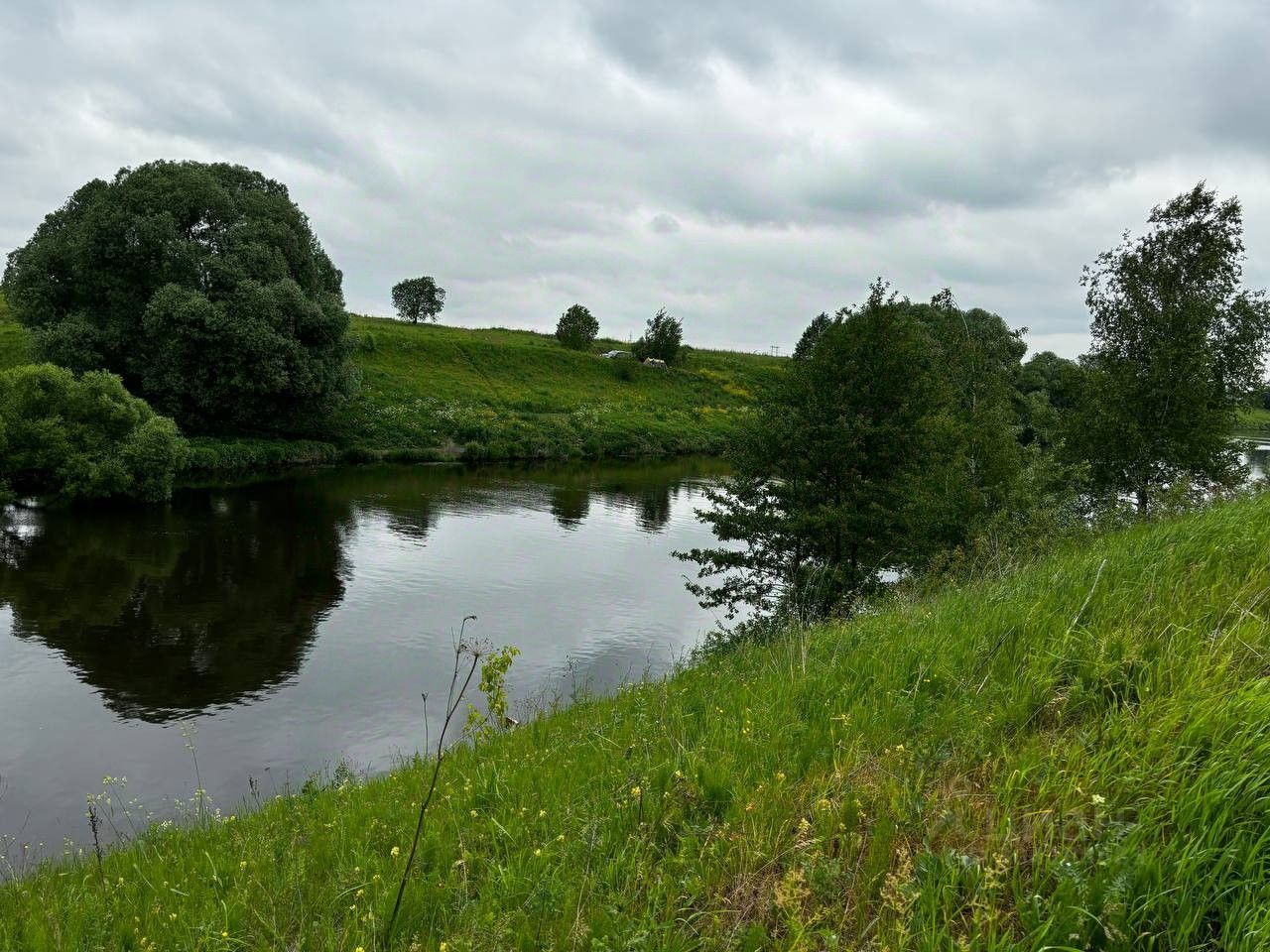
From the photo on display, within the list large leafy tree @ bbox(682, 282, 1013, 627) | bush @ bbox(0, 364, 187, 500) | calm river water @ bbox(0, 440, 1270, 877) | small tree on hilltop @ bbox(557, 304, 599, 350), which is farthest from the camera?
small tree on hilltop @ bbox(557, 304, 599, 350)

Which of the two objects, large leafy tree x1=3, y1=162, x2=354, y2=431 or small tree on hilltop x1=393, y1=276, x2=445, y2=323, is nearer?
large leafy tree x1=3, y1=162, x2=354, y2=431

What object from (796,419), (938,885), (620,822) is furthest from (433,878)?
(796,419)

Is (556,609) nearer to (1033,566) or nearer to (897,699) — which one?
(1033,566)

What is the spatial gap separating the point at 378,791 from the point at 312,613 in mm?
15579

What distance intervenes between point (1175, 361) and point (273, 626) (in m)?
25.4

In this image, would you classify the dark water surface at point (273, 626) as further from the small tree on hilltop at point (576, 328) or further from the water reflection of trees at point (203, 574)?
the small tree on hilltop at point (576, 328)

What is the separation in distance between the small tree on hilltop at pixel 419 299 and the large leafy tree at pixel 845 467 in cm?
9942

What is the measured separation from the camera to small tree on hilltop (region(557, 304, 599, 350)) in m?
93.0

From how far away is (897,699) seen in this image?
4941 millimetres

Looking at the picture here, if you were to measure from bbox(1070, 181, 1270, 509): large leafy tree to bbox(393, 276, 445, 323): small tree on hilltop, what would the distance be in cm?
10092

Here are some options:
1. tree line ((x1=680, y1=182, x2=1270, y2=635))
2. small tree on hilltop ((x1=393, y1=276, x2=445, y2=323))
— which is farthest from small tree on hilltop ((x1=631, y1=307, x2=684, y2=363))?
tree line ((x1=680, y1=182, x2=1270, y2=635))

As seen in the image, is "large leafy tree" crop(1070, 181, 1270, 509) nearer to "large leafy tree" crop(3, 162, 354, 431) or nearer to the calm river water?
the calm river water

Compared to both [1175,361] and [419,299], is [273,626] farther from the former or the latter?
[419,299]

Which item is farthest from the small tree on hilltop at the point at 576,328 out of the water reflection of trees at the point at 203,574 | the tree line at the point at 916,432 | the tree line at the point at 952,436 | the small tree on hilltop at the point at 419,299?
the tree line at the point at 952,436
